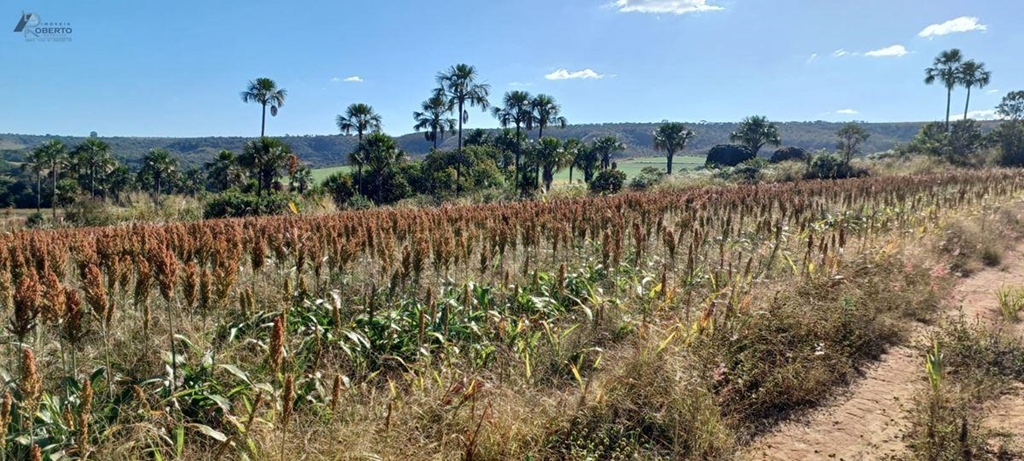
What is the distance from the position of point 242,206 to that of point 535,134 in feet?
449

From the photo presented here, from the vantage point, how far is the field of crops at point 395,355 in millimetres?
2430

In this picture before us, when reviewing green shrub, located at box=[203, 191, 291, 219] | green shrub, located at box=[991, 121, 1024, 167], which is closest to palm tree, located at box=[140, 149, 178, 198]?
green shrub, located at box=[203, 191, 291, 219]

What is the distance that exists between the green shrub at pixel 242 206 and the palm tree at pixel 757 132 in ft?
185

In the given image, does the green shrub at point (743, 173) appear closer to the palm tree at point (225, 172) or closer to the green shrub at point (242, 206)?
the green shrub at point (242, 206)

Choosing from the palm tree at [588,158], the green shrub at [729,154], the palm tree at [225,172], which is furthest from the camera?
the palm tree at [588,158]

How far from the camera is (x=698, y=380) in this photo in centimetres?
328

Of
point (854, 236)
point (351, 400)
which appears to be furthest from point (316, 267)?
point (854, 236)

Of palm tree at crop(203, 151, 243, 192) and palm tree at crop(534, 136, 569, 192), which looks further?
palm tree at crop(203, 151, 243, 192)

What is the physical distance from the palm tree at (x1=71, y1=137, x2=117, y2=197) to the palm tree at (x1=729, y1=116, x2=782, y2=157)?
6900 centimetres


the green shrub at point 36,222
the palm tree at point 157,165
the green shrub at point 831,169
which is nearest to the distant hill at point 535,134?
the palm tree at point 157,165

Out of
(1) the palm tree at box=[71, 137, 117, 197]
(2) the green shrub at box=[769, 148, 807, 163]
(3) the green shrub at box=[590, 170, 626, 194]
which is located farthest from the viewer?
(1) the palm tree at box=[71, 137, 117, 197]

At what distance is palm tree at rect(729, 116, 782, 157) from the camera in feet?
207

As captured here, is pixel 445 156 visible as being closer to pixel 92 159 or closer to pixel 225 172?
pixel 225 172

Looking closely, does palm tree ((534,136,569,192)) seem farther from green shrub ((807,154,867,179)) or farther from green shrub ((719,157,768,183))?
green shrub ((807,154,867,179))
